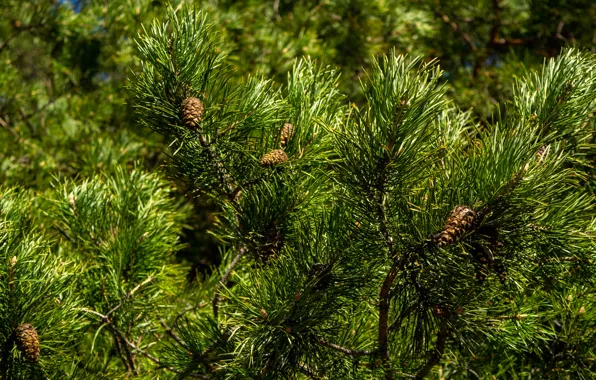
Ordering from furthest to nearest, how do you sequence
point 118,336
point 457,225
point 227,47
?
point 227,47 → point 118,336 → point 457,225

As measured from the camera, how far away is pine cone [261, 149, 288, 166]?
0.67 meters

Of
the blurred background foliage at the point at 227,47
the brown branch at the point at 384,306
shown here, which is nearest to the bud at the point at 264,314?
the brown branch at the point at 384,306

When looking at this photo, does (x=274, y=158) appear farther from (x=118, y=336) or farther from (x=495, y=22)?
(x=495, y=22)

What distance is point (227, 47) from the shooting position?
63.2 inches

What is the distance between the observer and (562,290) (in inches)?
30.0

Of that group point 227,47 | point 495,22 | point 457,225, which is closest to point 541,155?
point 457,225

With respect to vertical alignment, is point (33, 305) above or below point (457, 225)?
below

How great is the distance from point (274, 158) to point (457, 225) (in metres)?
0.21

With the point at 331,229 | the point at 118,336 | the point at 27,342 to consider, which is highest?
the point at 331,229

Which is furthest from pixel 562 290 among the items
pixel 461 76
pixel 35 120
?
pixel 35 120

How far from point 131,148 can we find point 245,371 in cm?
115

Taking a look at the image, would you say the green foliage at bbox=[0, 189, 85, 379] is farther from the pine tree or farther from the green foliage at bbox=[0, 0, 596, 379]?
the pine tree

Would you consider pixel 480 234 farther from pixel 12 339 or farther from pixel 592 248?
pixel 12 339

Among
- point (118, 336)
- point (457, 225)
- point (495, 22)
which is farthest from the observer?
point (495, 22)
